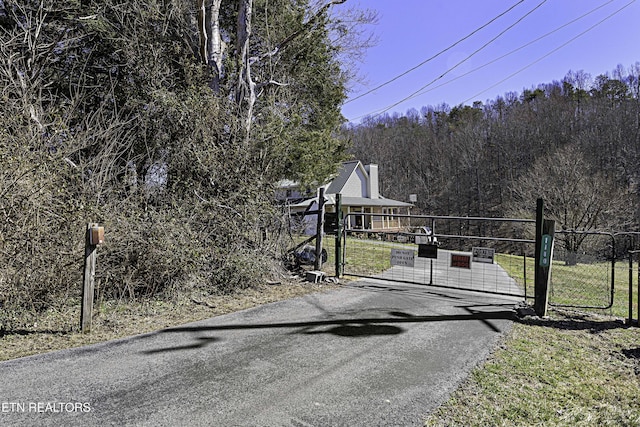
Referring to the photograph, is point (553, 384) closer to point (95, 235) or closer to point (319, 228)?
point (95, 235)

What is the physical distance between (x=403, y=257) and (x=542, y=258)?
8.71 ft

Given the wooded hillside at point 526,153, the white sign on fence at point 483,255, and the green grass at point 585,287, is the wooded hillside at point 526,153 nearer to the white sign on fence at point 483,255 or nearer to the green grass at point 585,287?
the green grass at point 585,287

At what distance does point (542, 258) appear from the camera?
546 cm

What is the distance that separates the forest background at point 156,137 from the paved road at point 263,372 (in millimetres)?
1532

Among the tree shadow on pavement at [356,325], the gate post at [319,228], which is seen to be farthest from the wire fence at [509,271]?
the tree shadow on pavement at [356,325]

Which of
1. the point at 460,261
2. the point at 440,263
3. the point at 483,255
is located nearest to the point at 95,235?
the point at 460,261

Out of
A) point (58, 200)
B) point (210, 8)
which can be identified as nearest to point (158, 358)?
point (58, 200)

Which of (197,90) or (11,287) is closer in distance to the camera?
(11,287)

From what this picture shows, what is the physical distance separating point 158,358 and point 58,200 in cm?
279

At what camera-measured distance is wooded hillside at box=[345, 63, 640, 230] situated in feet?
79.9

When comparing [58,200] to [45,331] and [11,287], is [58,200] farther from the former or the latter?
[45,331]

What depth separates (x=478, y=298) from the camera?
22.4ft

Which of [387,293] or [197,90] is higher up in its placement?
[197,90]

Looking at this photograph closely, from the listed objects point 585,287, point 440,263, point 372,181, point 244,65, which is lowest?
point 585,287
